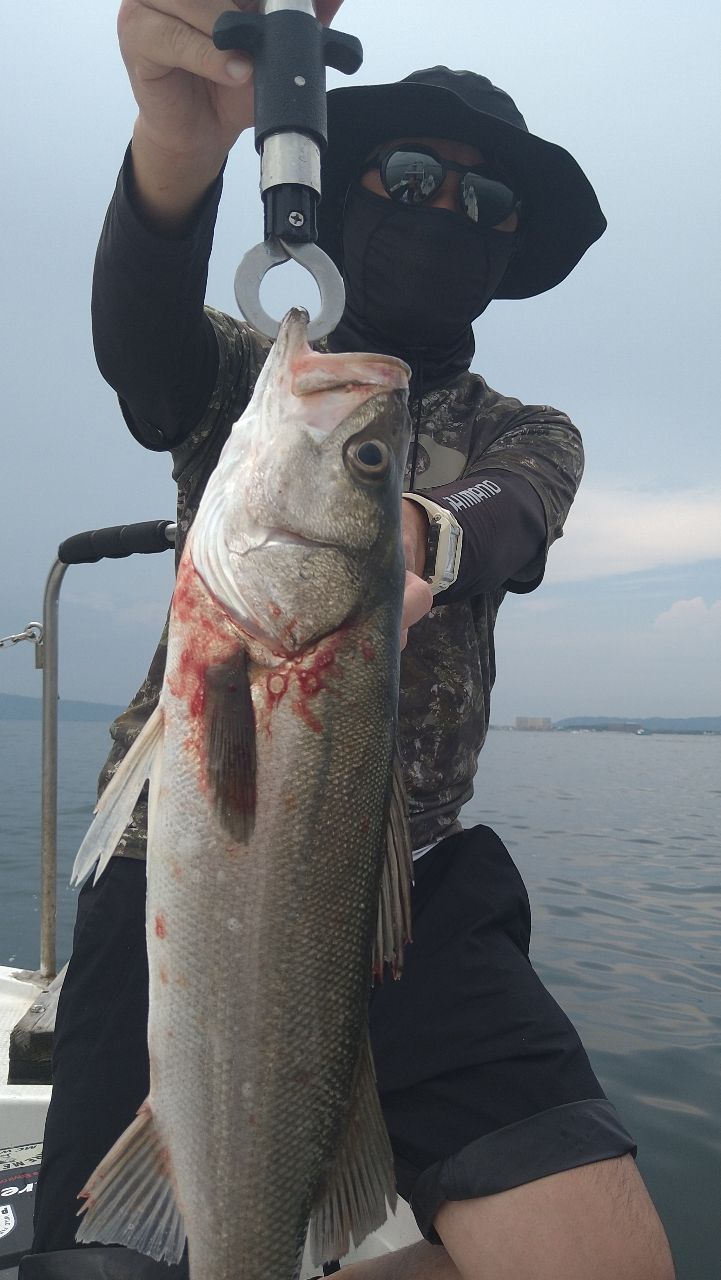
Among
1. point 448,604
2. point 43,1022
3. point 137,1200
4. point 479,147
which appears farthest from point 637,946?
point 137,1200

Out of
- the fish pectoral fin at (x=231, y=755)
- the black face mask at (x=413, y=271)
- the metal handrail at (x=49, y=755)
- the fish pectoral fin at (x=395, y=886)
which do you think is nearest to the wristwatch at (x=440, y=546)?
the fish pectoral fin at (x=395, y=886)

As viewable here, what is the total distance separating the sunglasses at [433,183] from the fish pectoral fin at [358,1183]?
106 inches

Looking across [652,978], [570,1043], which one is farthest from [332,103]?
[652,978]

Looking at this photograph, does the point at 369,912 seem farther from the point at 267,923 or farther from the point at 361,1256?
the point at 361,1256

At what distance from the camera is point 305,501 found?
1.72 metres

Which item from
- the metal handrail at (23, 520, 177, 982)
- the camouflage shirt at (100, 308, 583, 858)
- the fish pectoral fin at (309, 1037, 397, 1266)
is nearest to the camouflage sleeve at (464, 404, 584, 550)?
the camouflage shirt at (100, 308, 583, 858)

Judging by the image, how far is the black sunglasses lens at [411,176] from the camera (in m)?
2.91

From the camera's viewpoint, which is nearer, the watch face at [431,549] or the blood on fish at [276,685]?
the blood on fish at [276,685]

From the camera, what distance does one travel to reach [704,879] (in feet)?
39.5

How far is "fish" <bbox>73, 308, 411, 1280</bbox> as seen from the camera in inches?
63.1

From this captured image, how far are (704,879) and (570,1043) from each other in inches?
425

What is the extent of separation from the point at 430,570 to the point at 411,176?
1649mm

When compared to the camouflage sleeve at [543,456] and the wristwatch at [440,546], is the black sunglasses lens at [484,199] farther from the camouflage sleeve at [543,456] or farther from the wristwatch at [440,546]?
the wristwatch at [440,546]

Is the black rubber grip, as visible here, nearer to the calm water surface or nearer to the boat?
the boat
